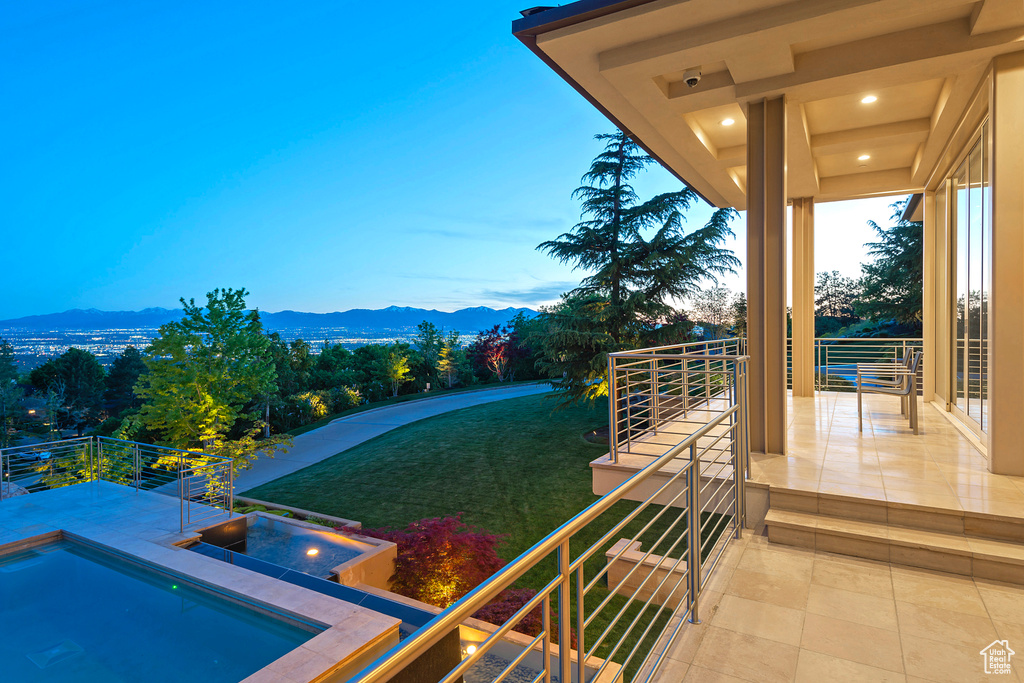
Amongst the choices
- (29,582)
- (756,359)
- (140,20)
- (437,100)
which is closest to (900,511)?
(756,359)

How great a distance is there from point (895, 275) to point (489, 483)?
2117cm

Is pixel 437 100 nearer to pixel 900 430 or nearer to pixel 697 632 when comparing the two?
pixel 900 430

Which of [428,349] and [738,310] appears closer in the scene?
[738,310]

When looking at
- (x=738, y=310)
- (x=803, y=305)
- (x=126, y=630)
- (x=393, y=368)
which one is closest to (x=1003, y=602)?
(x=803, y=305)

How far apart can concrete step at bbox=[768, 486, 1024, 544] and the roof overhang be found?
362 centimetres

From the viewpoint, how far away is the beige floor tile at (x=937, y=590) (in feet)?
8.82

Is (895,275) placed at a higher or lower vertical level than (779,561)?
higher

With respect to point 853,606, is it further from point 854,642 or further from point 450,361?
point 450,361

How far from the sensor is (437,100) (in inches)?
1422

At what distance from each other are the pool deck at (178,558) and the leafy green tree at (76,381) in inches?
647

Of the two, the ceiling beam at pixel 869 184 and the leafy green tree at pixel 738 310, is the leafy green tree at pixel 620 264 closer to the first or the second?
the ceiling beam at pixel 869 184

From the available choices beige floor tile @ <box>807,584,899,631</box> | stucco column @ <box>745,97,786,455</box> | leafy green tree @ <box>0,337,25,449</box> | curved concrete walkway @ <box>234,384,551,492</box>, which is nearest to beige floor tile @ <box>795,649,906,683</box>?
beige floor tile @ <box>807,584,899,631</box>

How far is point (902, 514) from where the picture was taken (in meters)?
3.41

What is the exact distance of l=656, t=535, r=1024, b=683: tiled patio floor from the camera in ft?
7.09
